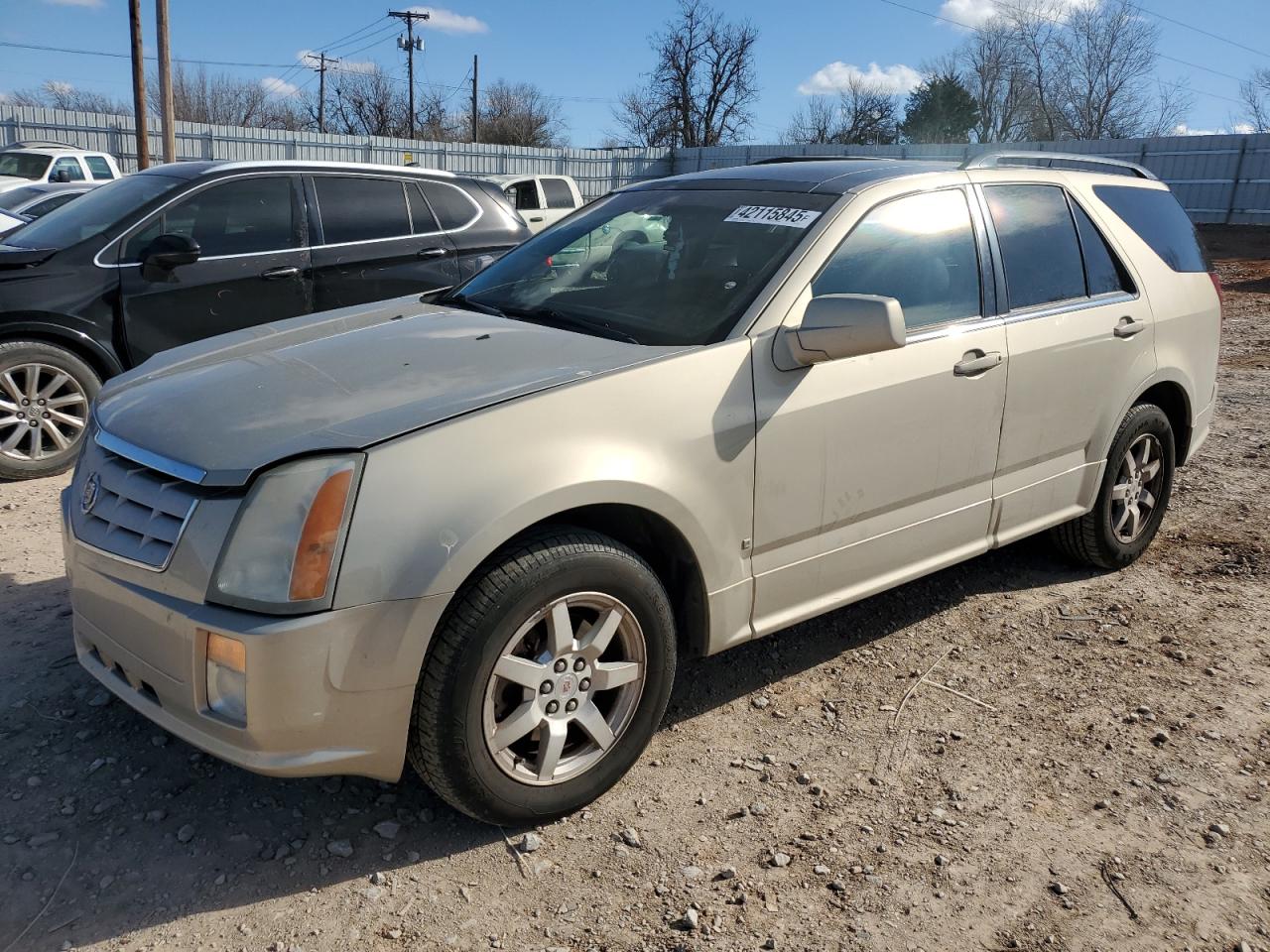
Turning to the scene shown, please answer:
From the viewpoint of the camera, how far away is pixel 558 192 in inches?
672

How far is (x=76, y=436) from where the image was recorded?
5.98 m

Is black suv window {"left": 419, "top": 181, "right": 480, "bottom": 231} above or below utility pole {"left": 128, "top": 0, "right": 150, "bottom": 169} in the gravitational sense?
below

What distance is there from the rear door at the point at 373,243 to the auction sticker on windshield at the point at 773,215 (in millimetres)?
3648

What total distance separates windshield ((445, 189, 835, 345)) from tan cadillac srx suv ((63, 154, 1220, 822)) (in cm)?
1

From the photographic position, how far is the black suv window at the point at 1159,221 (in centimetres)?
473

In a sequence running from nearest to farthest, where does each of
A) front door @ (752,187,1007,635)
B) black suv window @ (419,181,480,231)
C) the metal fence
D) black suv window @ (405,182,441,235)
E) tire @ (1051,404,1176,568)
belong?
front door @ (752,187,1007,635) < tire @ (1051,404,1176,568) < black suv window @ (405,182,441,235) < black suv window @ (419,181,480,231) < the metal fence

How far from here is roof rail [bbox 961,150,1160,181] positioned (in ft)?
14.0

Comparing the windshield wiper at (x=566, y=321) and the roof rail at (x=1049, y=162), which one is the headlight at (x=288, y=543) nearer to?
the windshield wiper at (x=566, y=321)

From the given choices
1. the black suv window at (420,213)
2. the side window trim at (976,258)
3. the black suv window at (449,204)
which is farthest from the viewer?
the black suv window at (449,204)

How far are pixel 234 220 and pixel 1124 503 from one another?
17.3 ft

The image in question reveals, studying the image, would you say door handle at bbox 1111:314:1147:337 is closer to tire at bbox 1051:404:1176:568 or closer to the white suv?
tire at bbox 1051:404:1176:568

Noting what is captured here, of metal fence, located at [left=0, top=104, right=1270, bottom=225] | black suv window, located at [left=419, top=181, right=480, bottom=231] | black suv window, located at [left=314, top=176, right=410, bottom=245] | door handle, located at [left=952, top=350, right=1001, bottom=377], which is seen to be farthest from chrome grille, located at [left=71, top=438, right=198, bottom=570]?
metal fence, located at [left=0, top=104, right=1270, bottom=225]

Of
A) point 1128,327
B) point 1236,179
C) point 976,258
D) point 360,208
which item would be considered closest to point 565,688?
point 976,258

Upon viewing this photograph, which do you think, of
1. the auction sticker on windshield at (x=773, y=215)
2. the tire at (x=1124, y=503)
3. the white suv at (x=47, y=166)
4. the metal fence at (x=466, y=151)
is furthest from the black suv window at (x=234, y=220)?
the metal fence at (x=466, y=151)
